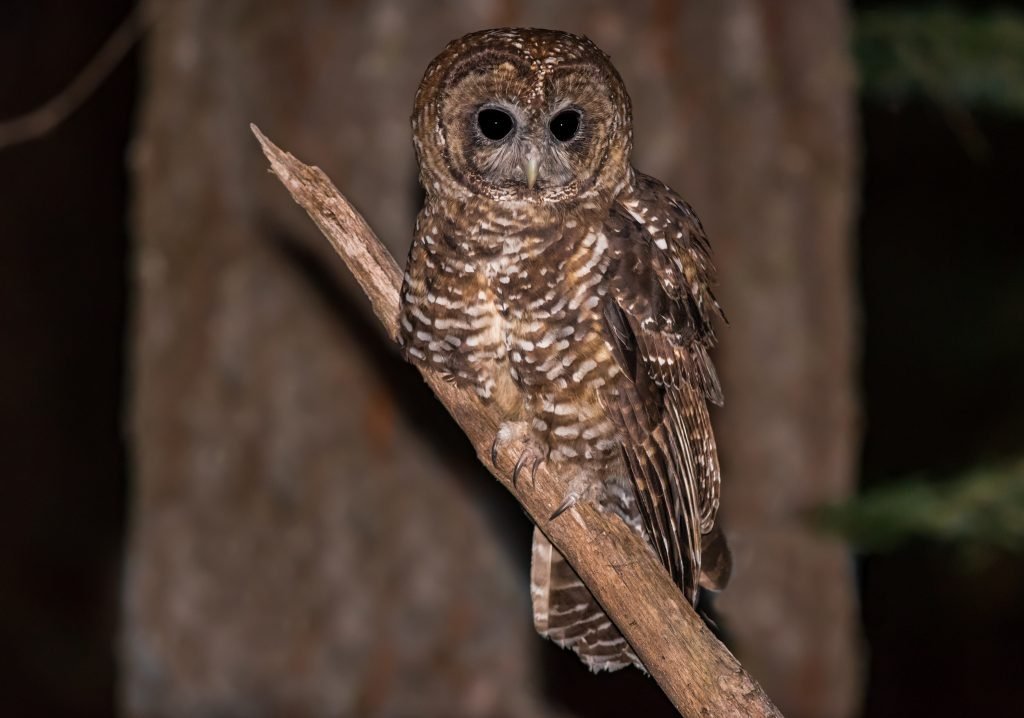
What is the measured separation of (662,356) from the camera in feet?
10.9

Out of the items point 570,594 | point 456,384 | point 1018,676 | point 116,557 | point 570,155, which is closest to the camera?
point 570,155

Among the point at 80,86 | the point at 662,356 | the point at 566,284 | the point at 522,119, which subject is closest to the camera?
the point at 522,119

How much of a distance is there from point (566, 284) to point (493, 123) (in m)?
0.42

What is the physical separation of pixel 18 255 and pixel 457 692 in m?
6.43

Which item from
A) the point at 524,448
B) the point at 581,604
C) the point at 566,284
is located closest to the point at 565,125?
the point at 566,284

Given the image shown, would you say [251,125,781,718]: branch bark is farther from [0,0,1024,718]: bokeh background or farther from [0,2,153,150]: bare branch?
[0,0,1024,718]: bokeh background

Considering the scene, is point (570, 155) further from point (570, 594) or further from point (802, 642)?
point (802, 642)

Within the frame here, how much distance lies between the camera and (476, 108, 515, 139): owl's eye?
A: 3.07 metres

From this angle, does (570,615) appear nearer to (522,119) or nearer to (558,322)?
(558,322)

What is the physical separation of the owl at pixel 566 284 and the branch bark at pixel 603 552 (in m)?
0.05

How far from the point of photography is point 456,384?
10.9 ft

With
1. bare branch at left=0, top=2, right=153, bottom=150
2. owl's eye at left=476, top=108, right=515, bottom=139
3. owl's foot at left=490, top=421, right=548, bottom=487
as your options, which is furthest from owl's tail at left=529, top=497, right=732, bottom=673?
bare branch at left=0, top=2, right=153, bottom=150

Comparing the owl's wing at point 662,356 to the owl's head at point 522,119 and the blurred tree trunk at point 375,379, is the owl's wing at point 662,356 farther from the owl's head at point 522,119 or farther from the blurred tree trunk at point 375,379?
the blurred tree trunk at point 375,379

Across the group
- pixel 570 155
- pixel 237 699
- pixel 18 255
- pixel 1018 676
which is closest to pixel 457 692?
pixel 237 699
